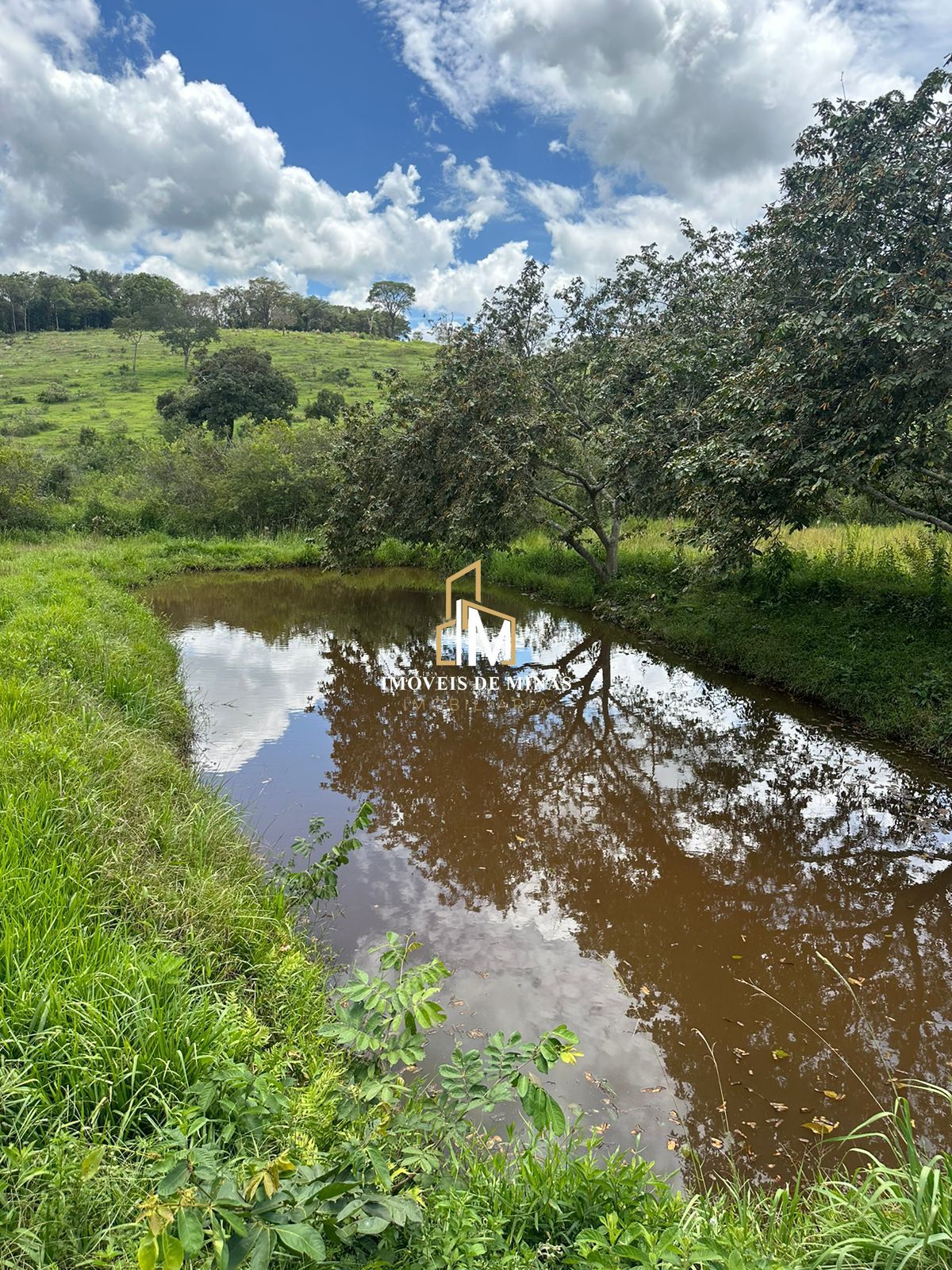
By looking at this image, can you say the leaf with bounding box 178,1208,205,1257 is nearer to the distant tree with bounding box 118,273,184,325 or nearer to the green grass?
the green grass

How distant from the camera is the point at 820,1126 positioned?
289 cm

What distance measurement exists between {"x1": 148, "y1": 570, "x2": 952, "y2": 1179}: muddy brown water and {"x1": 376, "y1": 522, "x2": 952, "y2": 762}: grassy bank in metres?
0.38

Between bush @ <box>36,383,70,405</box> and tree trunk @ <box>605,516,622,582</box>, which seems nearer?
tree trunk @ <box>605,516,622,582</box>

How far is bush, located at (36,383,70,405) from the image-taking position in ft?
128

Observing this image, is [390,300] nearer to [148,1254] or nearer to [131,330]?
[131,330]

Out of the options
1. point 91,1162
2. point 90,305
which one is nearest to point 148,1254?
point 91,1162

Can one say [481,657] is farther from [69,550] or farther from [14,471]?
[14,471]

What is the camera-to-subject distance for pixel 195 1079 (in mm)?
2207

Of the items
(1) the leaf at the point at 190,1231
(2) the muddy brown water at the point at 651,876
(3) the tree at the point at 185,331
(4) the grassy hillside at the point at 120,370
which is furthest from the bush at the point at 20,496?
(3) the tree at the point at 185,331

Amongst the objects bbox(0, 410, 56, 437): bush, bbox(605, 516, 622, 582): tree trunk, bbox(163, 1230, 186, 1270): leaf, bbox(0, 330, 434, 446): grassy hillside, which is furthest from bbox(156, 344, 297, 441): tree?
bbox(163, 1230, 186, 1270): leaf

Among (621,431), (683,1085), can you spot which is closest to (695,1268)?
(683,1085)

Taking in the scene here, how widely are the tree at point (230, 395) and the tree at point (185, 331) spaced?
37.5 feet

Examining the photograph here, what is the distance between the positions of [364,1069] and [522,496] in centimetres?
1050

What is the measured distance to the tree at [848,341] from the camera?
6035 millimetres
